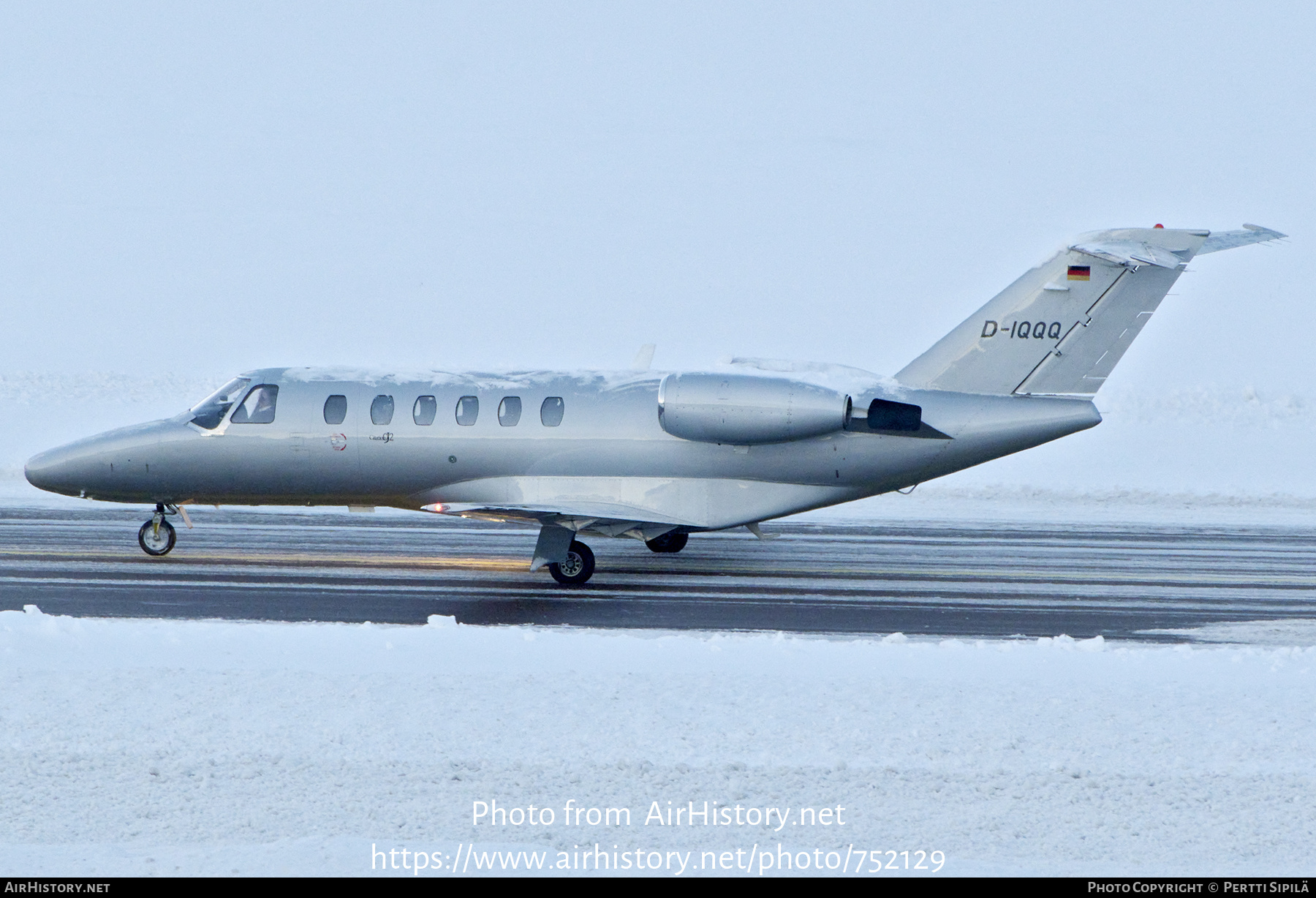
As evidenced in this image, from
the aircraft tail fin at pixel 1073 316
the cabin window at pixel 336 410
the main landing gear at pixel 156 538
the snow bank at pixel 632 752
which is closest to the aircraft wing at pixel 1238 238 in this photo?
the aircraft tail fin at pixel 1073 316

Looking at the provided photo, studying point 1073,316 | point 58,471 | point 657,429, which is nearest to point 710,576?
point 657,429

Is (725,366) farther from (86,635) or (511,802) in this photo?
(511,802)

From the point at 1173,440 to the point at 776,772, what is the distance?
37.9 metres

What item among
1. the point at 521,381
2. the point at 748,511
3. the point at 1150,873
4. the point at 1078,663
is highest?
the point at 521,381

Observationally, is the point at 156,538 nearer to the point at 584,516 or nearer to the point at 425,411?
the point at 425,411

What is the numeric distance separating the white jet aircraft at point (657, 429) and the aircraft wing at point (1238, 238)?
27 millimetres

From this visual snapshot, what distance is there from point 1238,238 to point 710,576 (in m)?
7.31

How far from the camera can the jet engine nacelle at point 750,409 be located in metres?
14.9

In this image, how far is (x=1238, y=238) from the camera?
1473 centimetres

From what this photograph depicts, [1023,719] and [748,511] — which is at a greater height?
[748,511]

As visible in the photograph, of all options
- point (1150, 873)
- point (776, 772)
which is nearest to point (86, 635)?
point (776, 772)

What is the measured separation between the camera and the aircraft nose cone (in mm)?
16672

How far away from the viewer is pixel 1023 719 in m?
7.70

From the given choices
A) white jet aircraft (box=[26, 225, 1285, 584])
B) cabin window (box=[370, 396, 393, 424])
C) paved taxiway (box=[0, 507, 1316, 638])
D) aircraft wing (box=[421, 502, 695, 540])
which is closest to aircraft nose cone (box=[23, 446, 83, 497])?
white jet aircraft (box=[26, 225, 1285, 584])
